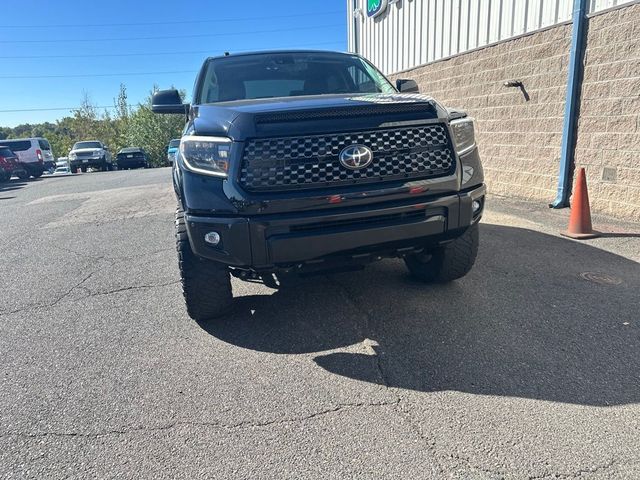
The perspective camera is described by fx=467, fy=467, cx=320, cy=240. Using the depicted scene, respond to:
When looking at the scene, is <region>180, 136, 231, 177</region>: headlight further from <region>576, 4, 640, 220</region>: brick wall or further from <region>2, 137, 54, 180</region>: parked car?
<region>2, 137, 54, 180</region>: parked car

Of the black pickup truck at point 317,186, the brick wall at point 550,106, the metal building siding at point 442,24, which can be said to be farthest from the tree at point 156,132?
the black pickup truck at point 317,186

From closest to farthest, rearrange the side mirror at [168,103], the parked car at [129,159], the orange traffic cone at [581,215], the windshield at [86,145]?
the side mirror at [168,103] → the orange traffic cone at [581,215] → the windshield at [86,145] → the parked car at [129,159]

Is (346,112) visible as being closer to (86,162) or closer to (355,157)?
(355,157)

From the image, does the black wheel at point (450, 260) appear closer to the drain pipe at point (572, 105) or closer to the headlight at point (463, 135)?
the headlight at point (463, 135)

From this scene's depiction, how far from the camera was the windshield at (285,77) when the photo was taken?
4.00 metres

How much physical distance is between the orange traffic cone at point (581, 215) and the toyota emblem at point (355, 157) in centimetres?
350

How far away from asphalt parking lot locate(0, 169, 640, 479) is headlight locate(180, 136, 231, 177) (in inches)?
46.0

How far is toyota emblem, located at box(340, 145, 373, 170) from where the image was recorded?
276 centimetres

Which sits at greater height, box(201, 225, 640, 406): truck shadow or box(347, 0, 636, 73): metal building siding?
box(347, 0, 636, 73): metal building siding

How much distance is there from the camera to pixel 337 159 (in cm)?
276

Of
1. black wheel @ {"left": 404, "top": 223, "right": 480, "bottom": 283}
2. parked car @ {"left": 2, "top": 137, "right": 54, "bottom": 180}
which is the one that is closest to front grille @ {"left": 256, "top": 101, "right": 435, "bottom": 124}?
black wheel @ {"left": 404, "top": 223, "right": 480, "bottom": 283}

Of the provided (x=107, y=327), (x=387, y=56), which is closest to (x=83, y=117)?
(x=387, y=56)

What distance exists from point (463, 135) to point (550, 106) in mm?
4345

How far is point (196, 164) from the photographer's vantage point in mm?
2801
